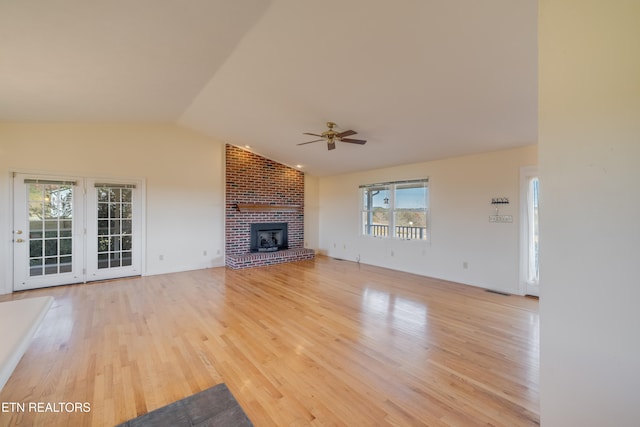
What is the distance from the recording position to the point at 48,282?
15.5ft

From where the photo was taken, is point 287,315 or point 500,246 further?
point 500,246

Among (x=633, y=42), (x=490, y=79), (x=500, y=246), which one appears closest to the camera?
(x=633, y=42)

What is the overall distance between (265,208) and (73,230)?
395 centimetres

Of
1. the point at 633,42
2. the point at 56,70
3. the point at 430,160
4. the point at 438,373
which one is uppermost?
the point at 56,70

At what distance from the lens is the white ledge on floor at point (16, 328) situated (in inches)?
35.2

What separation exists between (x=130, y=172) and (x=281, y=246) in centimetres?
401

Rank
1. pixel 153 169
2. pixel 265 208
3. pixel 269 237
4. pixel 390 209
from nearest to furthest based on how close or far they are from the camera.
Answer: pixel 153 169
pixel 390 209
pixel 265 208
pixel 269 237

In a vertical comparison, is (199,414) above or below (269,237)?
below

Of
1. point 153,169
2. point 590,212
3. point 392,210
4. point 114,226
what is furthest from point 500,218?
point 114,226

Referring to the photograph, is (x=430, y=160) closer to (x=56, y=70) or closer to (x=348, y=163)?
(x=348, y=163)

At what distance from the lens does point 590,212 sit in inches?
41.0

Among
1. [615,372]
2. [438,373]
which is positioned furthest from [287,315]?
[615,372]

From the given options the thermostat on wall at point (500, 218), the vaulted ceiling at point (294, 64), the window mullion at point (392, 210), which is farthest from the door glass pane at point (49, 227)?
the thermostat on wall at point (500, 218)

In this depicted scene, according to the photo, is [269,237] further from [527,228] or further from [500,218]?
[527,228]
